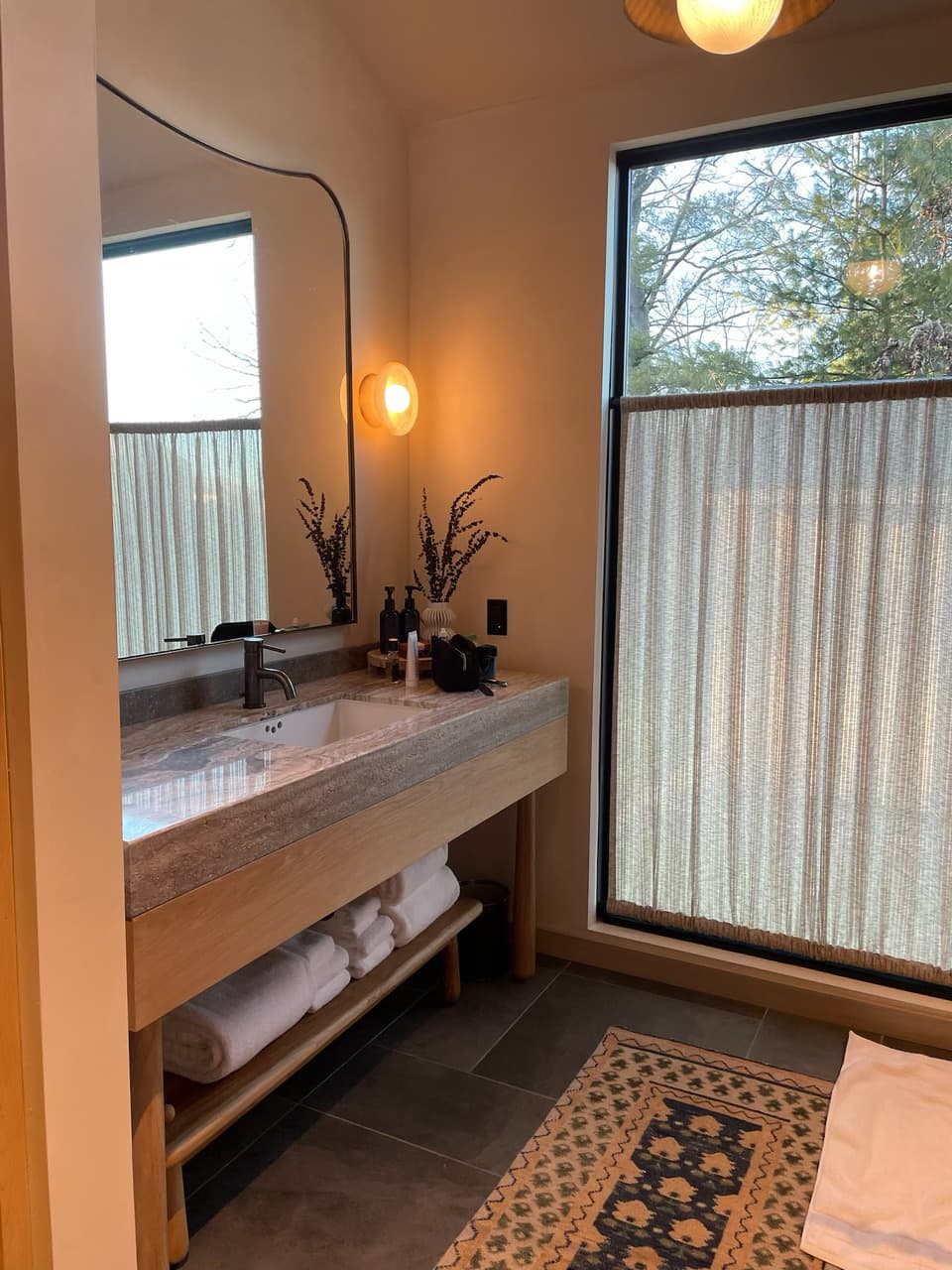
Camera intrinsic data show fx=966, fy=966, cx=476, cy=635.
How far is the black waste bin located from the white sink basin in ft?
2.61

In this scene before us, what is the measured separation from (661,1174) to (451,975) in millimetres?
872

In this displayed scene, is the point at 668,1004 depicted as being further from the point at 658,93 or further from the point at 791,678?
the point at 658,93

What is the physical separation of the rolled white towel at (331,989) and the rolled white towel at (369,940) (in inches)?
1.7

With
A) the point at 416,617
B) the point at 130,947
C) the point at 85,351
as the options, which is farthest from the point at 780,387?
the point at 130,947

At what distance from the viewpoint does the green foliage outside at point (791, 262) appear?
8.26 feet

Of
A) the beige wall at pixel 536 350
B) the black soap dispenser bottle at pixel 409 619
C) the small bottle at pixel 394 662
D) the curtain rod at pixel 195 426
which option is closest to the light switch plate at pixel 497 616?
the beige wall at pixel 536 350

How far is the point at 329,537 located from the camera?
2.79m

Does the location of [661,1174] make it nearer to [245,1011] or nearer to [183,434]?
[245,1011]

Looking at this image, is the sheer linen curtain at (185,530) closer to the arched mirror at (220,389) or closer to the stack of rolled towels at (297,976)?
the arched mirror at (220,389)

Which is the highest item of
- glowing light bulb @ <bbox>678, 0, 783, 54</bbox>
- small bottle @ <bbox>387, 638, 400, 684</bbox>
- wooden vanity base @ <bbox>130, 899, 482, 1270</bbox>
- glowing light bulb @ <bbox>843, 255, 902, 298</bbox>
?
glowing light bulb @ <bbox>678, 0, 783, 54</bbox>

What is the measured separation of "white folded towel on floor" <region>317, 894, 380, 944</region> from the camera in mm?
2227

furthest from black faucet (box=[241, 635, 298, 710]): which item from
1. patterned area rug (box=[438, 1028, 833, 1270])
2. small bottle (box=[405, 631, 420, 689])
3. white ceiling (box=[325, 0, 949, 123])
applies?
white ceiling (box=[325, 0, 949, 123])

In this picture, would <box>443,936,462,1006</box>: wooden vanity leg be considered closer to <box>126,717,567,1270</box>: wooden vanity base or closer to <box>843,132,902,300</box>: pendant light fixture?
<box>126,717,567,1270</box>: wooden vanity base

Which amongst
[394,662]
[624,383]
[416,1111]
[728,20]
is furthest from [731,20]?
[416,1111]
